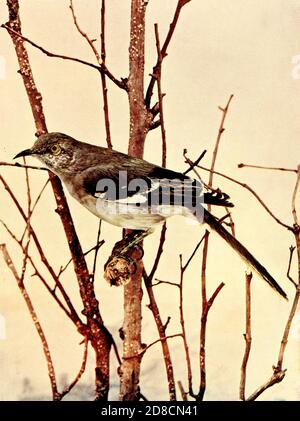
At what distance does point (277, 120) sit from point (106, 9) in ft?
0.98

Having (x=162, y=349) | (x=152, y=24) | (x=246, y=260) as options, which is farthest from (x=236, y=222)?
(x=152, y=24)

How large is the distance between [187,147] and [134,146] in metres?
0.09

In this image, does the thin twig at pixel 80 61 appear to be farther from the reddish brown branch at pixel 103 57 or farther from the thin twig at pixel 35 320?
the thin twig at pixel 35 320

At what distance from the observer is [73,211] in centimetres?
85

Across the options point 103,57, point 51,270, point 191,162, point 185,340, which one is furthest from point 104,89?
point 185,340

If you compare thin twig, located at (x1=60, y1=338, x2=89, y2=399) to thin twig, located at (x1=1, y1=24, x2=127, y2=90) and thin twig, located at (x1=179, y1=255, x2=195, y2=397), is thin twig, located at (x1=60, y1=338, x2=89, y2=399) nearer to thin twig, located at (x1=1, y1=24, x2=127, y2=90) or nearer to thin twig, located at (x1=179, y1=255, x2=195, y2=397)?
thin twig, located at (x1=179, y1=255, x2=195, y2=397)

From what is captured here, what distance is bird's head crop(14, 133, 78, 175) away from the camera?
0.78 meters

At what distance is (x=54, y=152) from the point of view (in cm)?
79

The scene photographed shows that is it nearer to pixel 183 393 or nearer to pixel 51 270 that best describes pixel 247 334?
pixel 183 393

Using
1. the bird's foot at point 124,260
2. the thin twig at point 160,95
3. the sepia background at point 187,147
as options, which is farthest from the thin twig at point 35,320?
the thin twig at point 160,95

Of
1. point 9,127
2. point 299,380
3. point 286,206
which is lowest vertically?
point 299,380

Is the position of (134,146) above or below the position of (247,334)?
above

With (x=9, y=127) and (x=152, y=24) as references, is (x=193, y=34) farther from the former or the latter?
(x=9, y=127)

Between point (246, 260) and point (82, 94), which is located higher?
point (82, 94)
